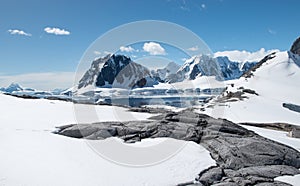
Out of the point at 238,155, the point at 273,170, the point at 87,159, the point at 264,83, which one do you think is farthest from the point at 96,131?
the point at 264,83

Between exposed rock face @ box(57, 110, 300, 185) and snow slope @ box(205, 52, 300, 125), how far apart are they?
30.7 m

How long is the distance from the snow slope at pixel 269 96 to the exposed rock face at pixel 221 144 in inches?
1207

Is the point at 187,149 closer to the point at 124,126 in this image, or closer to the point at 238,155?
the point at 238,155

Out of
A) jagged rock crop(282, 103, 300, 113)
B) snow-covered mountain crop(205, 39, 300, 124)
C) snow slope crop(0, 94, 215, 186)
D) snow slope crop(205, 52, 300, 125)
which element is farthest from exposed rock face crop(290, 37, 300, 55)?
snow slope crop(0, 94, 215, 186)

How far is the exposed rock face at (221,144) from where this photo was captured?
45.4 ft

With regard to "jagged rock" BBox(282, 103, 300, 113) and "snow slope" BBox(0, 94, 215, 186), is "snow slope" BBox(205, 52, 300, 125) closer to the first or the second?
"jagged rock" BBox(282, 103, 300, 113)

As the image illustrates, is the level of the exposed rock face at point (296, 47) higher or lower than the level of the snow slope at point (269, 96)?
higher

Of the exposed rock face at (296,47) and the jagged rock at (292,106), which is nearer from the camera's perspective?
the jagged rock at (292,106)

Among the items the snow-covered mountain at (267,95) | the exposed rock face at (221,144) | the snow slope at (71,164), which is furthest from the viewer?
the snow-covered mountain at (267,95)

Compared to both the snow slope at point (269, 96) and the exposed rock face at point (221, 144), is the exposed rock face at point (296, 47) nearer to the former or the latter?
the snow slope at point (269, 96)

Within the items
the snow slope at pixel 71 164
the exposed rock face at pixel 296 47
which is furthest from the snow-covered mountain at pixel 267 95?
the snow slope at pixel 71 164

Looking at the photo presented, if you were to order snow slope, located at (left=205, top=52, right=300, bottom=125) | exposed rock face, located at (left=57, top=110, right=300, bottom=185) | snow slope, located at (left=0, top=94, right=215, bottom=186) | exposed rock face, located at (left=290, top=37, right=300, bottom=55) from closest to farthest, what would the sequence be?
snow slope, located at (left=0, top=94, right=215, bottom=186), exposed rock face, located at (left=57, top=110, right=300, bottom=185), snow slope, located at (left=205, top=52, right=300, bottom=125), exposed rock face, located at (left=290, top=37, right=300, bottom=55)

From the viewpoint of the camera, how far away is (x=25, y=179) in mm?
11273

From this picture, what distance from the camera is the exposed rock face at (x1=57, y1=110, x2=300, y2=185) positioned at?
1384cm
